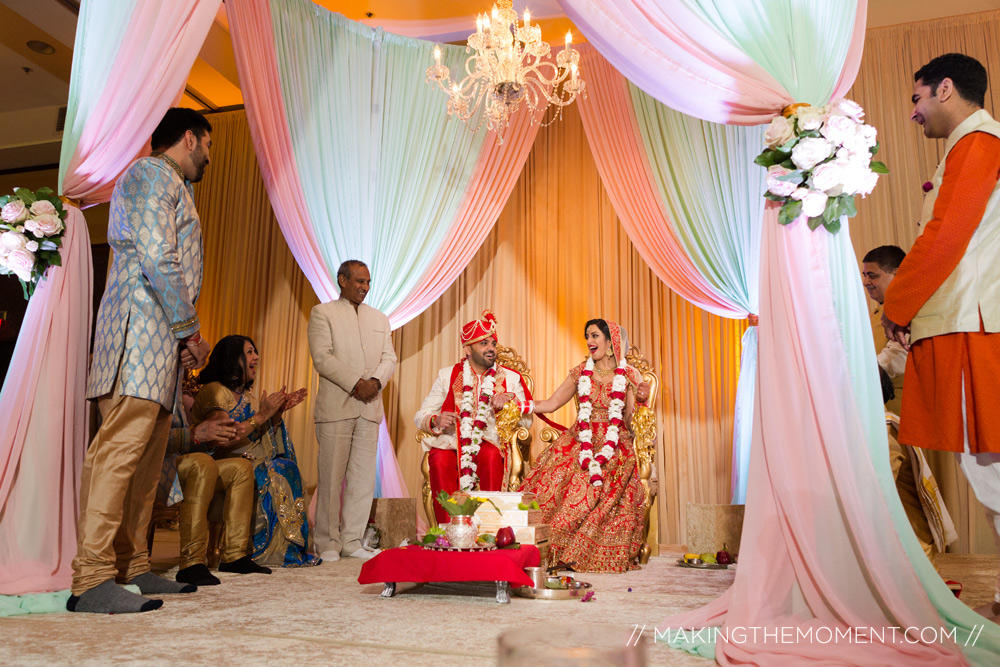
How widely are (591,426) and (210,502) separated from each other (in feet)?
7.44

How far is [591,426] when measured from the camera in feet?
14.8

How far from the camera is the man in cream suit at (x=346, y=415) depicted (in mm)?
4566

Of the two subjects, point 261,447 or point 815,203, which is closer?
point 815,203

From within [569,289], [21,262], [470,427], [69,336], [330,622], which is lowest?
[330,622]

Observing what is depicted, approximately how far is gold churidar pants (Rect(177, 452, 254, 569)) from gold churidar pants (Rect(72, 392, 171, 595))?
2.11 feet

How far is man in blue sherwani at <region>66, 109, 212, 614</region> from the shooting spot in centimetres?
261

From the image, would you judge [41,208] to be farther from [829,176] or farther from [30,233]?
[829,176]

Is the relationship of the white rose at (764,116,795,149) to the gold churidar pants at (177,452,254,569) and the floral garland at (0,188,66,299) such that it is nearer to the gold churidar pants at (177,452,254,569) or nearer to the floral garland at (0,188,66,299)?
the floral garland at (0,188,66,299)

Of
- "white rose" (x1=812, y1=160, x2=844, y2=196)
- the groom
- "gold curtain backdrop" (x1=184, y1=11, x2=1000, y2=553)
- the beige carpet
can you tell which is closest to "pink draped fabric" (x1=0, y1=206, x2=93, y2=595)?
the beige carpet

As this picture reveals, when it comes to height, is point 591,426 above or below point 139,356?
below

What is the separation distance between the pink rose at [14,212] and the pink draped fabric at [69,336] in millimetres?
183

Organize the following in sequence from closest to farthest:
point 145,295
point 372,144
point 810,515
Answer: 1. point 810,515
2. point 145,295
3. point 372,144

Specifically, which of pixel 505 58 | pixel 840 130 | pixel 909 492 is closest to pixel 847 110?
pixel 840 130

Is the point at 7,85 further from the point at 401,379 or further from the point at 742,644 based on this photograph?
the point at 742,644
